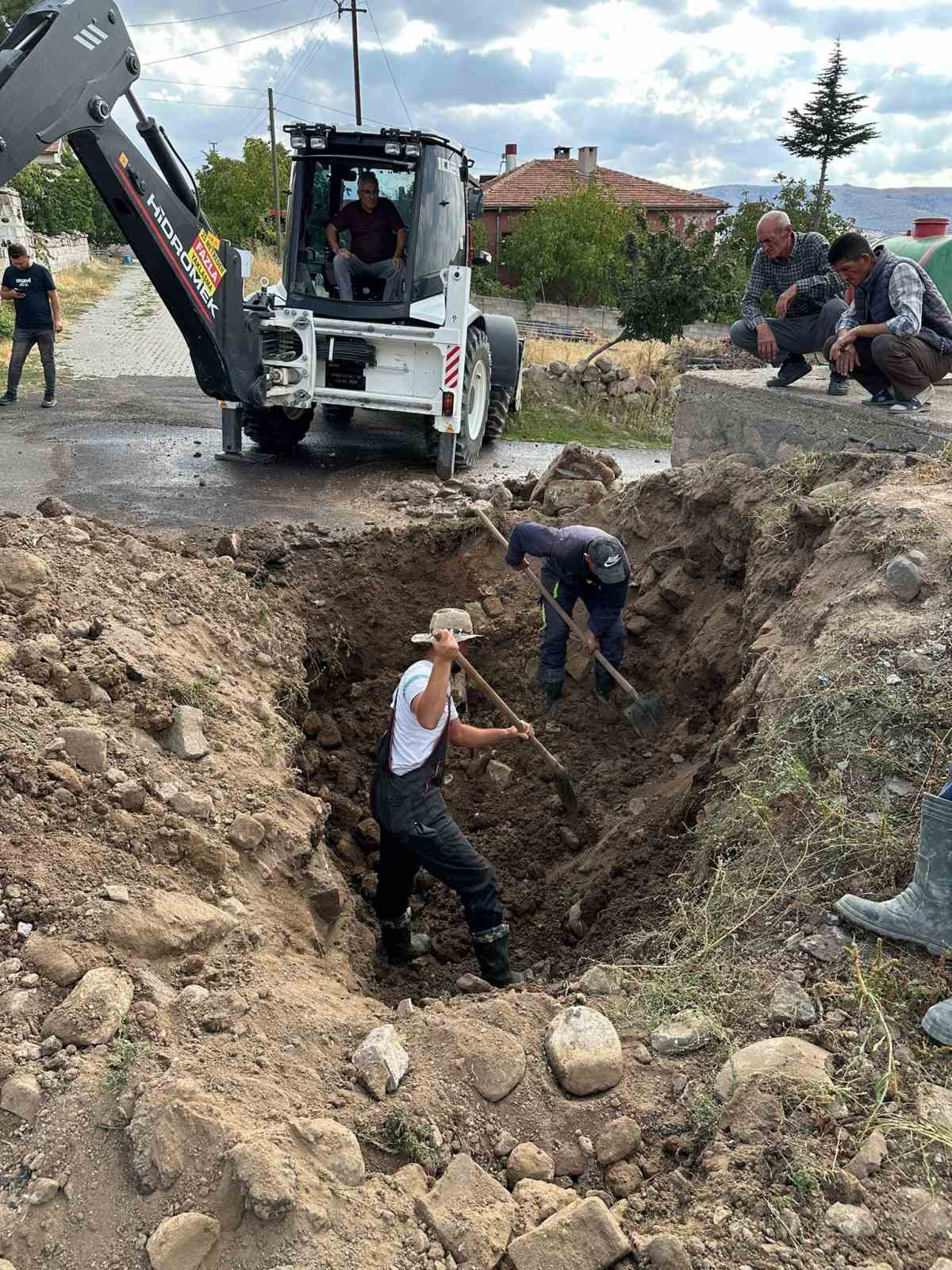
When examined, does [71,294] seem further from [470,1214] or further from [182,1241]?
[470,1214]

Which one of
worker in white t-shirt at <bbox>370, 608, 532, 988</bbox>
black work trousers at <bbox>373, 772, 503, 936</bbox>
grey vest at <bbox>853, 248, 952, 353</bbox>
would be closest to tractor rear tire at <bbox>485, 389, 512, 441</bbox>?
grey vest at <bbox>853, 248, 952, 353</bbox>

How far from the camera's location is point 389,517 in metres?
7.79

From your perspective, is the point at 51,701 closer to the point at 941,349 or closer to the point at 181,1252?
the point at 181,1252

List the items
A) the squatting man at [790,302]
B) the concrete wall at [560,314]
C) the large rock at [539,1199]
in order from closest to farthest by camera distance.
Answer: the large rock at [539,1199] < the squatting man at [790,302] < the concrete wall at [560,314]

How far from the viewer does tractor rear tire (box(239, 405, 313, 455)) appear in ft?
30.9

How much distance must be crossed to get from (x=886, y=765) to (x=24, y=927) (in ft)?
9.74

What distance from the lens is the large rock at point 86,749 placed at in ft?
11.8

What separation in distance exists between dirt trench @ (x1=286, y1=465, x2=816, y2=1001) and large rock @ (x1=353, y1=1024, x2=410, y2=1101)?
4.31ft

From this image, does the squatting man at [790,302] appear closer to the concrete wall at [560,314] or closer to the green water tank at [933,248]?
the green water tank at [933,248]

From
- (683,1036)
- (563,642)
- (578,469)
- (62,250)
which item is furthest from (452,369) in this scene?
(62,250)

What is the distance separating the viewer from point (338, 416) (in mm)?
11609

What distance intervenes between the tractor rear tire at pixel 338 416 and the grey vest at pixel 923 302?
6.65 metres

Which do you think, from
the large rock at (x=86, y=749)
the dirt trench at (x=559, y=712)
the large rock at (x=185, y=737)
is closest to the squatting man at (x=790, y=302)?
the dirt trench at (x=559, y=712)

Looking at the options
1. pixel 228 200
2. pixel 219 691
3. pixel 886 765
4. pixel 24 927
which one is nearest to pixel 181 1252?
pixel 24 927
